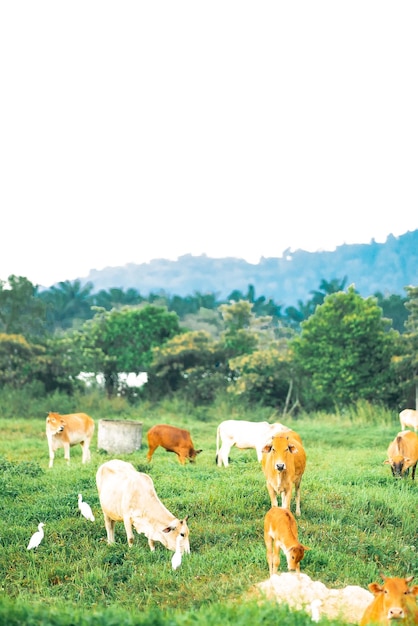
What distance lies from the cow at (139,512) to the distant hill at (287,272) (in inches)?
3967

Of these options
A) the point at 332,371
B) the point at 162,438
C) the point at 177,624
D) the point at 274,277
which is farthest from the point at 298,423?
the point at 274,277

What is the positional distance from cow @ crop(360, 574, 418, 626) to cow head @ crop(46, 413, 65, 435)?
32.5 feet

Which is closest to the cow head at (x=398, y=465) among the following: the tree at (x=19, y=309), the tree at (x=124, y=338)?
the tree at (x=124, y=338)

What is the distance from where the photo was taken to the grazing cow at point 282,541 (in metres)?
7.85

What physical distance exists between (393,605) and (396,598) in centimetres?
7

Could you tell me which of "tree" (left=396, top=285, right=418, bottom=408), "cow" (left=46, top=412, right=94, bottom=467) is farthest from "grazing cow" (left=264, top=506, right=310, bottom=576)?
"tree" (left=396, top=285, right=418, bottom=408)

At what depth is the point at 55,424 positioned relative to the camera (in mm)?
A: 15273

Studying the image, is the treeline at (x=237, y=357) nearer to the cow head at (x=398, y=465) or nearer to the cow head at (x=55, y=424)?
the cow head at (x=398, y=465)

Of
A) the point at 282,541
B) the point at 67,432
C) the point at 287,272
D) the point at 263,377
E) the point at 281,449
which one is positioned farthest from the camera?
the point at 287,272

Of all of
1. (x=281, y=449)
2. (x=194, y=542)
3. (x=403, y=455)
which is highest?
(x=281, y=449)

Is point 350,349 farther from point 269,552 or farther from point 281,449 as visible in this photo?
point 269,552

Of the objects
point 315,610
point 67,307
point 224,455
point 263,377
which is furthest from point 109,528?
point 67,307

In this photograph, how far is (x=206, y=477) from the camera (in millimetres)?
13344

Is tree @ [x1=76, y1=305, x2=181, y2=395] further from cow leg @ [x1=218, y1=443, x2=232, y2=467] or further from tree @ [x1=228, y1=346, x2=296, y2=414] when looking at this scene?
cow leg @ [x1=218, y1=443, x2=232, y2=467]
